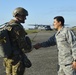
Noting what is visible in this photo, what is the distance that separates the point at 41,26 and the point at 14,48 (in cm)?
10911

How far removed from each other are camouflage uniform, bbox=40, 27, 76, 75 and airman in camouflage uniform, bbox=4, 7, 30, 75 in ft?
2.52

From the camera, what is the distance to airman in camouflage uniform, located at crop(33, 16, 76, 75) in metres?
7.42

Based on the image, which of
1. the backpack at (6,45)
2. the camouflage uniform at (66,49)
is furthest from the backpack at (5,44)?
the camouflage uniform at (66,49)

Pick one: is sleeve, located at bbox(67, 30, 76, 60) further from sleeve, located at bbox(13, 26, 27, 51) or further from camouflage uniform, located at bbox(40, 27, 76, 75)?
sleeve, located at bbox(13, 26, 27, 51)

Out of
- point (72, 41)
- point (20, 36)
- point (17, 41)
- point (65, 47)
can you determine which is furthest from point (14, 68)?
point (72, 41)

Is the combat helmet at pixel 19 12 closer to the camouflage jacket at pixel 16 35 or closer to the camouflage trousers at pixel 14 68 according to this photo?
the camouflage jacket at pixel 16 35

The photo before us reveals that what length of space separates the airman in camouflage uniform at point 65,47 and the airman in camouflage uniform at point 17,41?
2.45ft

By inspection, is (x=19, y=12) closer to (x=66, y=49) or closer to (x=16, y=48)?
(x=16, y=48)

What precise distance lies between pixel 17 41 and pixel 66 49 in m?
1.00

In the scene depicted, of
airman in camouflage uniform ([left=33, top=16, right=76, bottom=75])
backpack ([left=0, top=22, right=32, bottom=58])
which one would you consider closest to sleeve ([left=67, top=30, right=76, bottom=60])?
airman in camouflage uniform ([left=33, top=16, right=76, bottom=75])

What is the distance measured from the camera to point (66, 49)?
7.56 meters

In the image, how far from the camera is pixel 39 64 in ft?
49.0

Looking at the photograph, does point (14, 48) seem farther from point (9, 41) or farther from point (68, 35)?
point (68, 35)

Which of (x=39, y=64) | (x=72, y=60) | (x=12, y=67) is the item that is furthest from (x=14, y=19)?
(x=39, y=64)
